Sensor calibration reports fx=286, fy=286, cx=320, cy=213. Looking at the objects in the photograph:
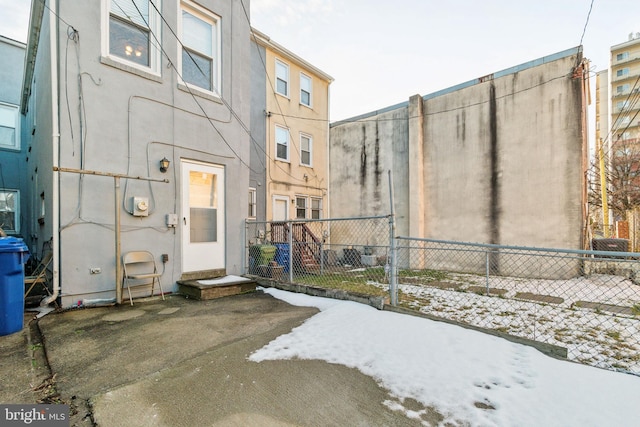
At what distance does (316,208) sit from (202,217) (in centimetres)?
710

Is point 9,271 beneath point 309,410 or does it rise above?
above

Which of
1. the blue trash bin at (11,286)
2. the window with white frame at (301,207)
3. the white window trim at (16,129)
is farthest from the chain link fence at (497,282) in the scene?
the white window trim at (16,129)

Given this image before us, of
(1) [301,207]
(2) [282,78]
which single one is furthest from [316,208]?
(2) [282,78]

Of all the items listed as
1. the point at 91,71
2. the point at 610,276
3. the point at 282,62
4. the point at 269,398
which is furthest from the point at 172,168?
the point at 610,276

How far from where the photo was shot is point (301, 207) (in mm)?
11695

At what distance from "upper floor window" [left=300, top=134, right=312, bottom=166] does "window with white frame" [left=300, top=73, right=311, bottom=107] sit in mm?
1394

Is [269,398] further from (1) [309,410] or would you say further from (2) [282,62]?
(2) [282,62]

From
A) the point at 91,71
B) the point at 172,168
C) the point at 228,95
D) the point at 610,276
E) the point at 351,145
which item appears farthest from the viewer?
the point at 351,145

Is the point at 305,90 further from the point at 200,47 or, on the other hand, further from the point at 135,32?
the point at 135,32

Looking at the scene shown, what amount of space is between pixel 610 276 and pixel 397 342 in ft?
27.9

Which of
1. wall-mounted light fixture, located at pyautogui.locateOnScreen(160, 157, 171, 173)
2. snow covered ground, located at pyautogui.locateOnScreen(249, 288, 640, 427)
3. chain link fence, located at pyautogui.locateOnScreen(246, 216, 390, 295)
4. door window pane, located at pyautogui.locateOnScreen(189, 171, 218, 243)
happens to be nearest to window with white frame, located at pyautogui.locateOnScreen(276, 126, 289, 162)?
chain link fence, located at pyautogui.locateOnScreen(246, 216, 390, 295)

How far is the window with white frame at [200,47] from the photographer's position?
5523 mm

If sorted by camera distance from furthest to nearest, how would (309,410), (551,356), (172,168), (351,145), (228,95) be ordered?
(351,145)
(228,95)
(172,168)
(551,356)
(309,410)

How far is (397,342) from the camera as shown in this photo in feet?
9.51
